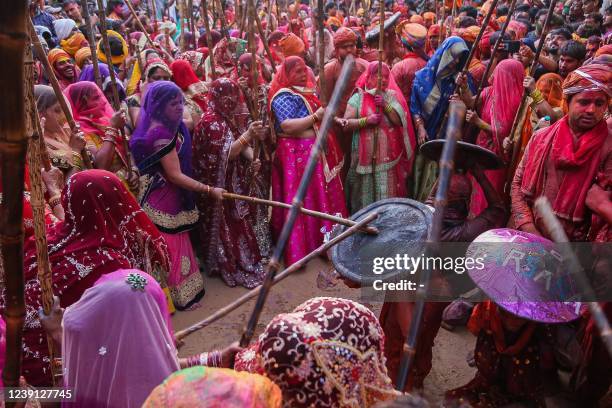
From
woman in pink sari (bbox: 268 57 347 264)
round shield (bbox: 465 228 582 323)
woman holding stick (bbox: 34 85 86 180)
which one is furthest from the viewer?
woman in pink sari (bbox: 268 57 347 264)

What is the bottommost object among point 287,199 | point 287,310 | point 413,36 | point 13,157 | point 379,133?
point 287,310

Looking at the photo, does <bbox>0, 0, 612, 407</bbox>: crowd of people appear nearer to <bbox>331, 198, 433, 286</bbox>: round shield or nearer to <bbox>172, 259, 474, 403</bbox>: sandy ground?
<bbox>172, 259, 474, 403</bbox>: sandy ground

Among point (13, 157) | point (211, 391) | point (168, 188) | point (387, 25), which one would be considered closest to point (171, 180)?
point (168, 188)

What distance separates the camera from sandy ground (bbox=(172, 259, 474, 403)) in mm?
3299

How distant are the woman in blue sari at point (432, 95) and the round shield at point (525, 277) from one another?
2.57 meters

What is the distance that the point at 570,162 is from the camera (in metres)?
2.86

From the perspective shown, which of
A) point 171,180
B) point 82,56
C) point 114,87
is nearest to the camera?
point 114,87

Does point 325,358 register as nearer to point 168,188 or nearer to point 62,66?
point 168,188

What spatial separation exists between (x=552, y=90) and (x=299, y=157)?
2.17 meters

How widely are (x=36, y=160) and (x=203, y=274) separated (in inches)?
123

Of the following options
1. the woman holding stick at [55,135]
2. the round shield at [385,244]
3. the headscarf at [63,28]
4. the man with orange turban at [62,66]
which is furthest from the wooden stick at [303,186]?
the headscarf at [63,28]

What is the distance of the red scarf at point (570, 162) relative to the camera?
9.35ft

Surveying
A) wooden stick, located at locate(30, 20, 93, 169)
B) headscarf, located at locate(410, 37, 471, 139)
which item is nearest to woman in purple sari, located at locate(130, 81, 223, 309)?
wooden stick, located at locate(30, 20, 93, 169)

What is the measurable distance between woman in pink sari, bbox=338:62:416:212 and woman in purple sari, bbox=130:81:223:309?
154 cm
